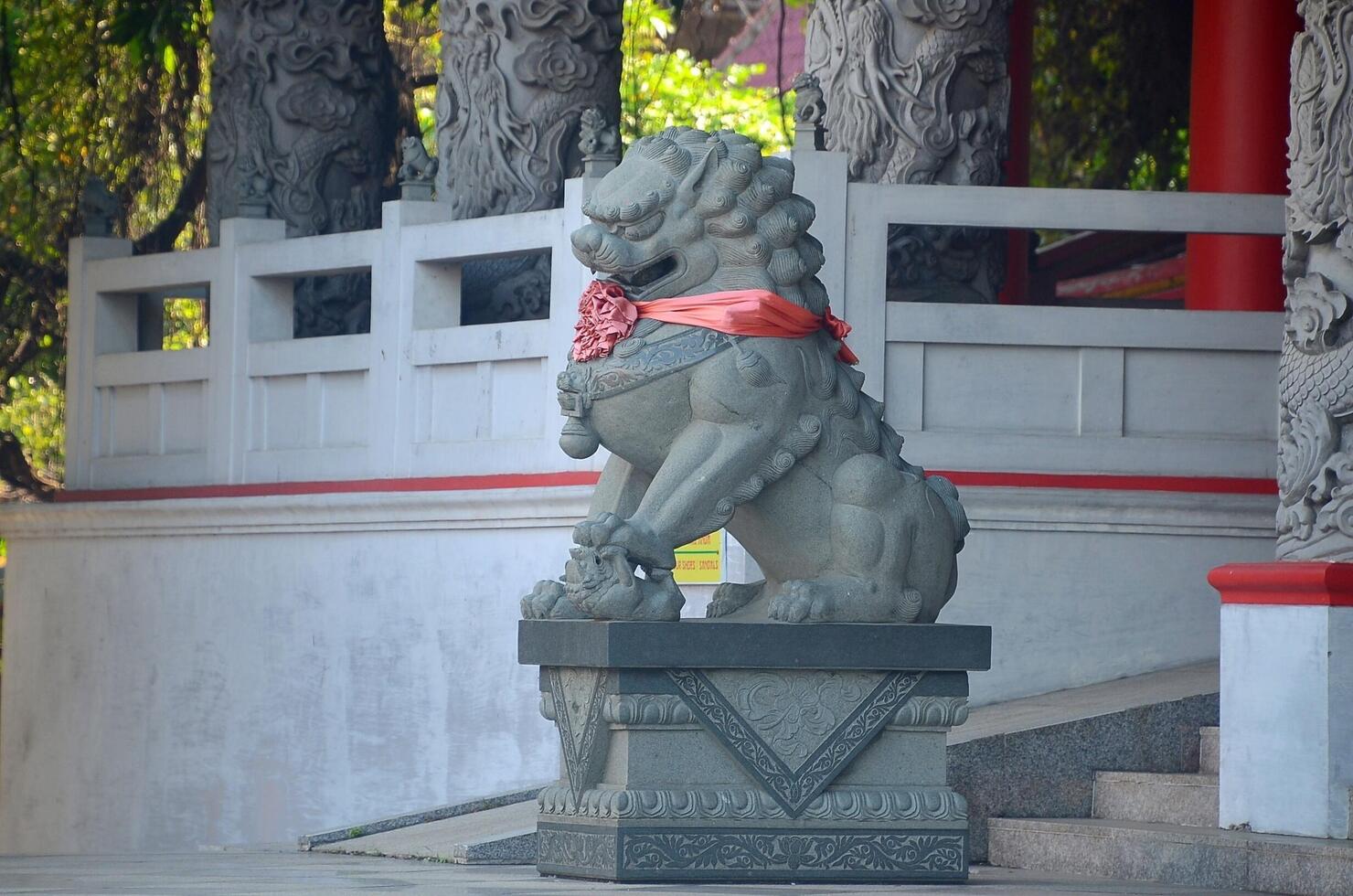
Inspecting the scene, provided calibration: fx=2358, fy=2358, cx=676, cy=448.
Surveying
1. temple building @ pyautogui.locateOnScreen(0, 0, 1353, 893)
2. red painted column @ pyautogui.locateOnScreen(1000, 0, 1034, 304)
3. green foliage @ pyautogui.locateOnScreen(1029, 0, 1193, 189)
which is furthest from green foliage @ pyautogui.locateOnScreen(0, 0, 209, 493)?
green foliage @ pyautogui.locateOnScreen(1029, 0, 1193, 189)

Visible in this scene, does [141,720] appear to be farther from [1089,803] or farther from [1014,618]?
[1089,803]

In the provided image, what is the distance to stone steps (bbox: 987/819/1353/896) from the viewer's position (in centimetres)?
645

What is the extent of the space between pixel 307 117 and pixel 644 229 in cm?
643

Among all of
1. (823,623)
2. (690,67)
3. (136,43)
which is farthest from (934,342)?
(690,67)

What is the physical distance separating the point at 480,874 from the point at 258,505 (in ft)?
15.5

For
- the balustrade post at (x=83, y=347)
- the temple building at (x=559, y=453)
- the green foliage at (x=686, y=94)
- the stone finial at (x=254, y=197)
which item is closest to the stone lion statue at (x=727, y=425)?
the temple building at (x=559, y=453)

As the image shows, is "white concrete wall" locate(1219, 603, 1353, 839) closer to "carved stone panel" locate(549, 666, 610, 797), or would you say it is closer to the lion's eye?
"carved stone panel" locate(549, 666, 610, 797)

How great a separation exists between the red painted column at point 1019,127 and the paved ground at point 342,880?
24.1 feet

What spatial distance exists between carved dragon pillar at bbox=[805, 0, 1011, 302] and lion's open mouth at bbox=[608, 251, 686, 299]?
13.5 ft

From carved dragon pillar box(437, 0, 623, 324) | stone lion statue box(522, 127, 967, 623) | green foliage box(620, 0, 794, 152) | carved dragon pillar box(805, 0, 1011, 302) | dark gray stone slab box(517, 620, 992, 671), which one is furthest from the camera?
green foliage box(620, 0, 794, 152)

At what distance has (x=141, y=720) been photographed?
11.7 metres

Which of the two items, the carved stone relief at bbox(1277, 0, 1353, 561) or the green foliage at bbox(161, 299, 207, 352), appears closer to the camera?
the carved stone relief at bbox(1277, 0, 1353, 561)

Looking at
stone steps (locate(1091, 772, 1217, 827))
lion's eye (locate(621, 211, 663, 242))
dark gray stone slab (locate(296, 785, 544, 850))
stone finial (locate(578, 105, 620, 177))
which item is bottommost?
dark gray stone slab (locate(296, 785, 544, 850))

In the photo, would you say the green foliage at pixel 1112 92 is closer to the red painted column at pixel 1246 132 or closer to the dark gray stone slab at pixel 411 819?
the red painted column at pixel 1246 132
